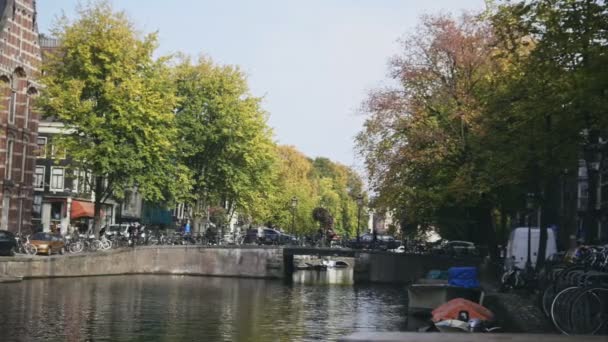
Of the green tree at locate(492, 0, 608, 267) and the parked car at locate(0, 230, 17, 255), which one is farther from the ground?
the green tree at locate(492, 0, 608, 267)

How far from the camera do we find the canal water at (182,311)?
90.0ft

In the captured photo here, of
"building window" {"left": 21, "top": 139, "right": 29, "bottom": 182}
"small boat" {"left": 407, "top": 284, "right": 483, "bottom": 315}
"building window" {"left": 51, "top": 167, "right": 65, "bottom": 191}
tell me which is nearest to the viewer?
"small boat" {"left": 407, "top": 284, "right": 483, "bottom": 315}

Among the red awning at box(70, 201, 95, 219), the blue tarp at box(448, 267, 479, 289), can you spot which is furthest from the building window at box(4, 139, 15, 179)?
the blue tarp at box(448, 267, 479, 289)

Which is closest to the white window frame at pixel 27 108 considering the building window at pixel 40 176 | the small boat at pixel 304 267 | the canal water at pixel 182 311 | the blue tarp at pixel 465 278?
the canal water at pixel 182 311

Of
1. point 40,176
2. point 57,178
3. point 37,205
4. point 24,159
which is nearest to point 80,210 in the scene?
point 57,178

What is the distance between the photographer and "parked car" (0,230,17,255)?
49875mm

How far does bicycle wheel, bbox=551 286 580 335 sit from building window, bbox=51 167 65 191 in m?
65.5

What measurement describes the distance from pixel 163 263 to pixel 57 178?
1996 centimetres

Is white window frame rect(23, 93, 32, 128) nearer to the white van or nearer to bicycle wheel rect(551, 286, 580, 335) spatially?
the white van

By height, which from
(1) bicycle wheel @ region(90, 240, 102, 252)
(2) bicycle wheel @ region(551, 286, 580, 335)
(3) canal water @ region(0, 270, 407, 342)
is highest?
(1) bicycle wheel @ region(90, 240, 102, 252)

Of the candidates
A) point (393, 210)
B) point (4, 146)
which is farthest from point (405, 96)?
point (4, 146)

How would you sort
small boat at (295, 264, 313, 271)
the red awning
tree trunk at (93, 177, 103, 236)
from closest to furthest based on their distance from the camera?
tree trunk at (93, 177, 103, 236) < the red awning < small boat at (295, 264, 313, 271)

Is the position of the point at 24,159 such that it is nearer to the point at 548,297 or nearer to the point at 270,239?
the point at 270,239

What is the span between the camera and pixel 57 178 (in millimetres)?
79938
